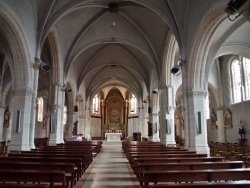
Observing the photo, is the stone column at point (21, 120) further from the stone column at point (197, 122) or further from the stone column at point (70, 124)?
the stone column at point (70, 124)

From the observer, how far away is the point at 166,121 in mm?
17062

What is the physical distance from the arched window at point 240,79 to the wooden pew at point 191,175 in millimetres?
16589

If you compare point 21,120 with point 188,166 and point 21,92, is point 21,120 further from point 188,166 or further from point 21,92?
point 188,166

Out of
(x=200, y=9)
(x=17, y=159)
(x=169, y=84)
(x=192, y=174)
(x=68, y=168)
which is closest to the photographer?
(x=192, y=174)

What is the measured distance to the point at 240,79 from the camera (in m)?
20.0

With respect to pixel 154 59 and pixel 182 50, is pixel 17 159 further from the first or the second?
pixel 154 59

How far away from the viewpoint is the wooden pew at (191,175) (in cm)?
416

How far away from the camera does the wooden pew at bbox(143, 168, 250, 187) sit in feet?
13.6

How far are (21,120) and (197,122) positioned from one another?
350 inches

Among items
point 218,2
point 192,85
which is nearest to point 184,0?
point 218,2

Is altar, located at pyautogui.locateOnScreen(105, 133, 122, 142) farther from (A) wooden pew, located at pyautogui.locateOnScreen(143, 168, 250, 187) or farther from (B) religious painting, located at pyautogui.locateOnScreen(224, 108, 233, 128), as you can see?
(A) wooden pew, located at pyautogui.locateOnScreen(143, 168, 250, 187)

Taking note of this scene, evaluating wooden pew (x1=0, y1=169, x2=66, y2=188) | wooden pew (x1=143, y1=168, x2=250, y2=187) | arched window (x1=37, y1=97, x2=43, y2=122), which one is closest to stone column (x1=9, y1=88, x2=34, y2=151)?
wooden pew (x1=0, y1=169, x2=66, y2=188)

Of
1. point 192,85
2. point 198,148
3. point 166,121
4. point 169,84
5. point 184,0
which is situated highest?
point 184,0

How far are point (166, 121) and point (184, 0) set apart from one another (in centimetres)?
843
